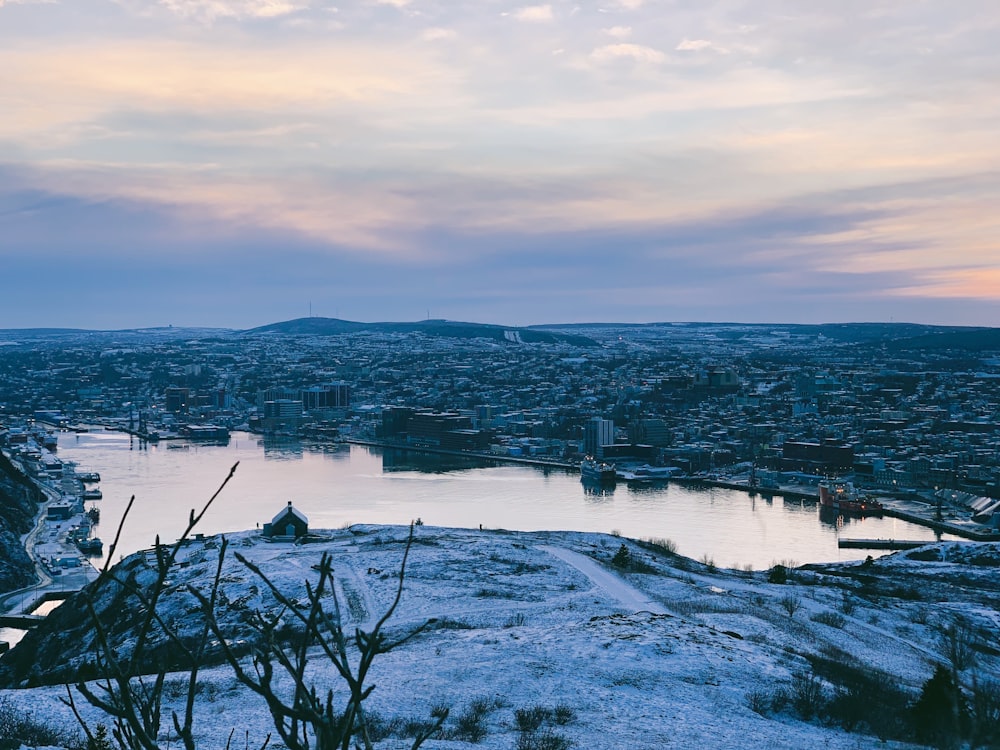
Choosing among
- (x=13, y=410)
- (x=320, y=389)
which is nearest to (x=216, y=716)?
(x=320, y=389)

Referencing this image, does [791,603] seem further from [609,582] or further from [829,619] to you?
[609,582]

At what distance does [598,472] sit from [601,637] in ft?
94.1

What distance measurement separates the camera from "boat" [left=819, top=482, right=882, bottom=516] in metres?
30.8

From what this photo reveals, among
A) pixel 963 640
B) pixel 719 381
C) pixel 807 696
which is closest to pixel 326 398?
pixel 719 381

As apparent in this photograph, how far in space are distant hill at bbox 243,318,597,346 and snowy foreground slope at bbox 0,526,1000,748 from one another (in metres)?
118

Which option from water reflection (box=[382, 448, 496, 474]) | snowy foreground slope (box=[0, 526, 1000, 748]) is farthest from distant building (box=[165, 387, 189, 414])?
snowy foreground slope (box=[0, 526, 1000, 748])

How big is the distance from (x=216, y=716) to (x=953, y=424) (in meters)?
50.5

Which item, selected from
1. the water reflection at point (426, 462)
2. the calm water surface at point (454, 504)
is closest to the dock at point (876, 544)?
the calm water surface at point (454, 504)

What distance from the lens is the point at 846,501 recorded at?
3116 cm

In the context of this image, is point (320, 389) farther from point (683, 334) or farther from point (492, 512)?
point (683, 334)

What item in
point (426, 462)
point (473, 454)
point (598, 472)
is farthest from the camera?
point (473, 454)

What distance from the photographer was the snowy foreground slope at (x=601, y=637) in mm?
6875

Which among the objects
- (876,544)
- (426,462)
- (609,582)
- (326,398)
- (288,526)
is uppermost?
(609,582)

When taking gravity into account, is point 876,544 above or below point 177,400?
below
